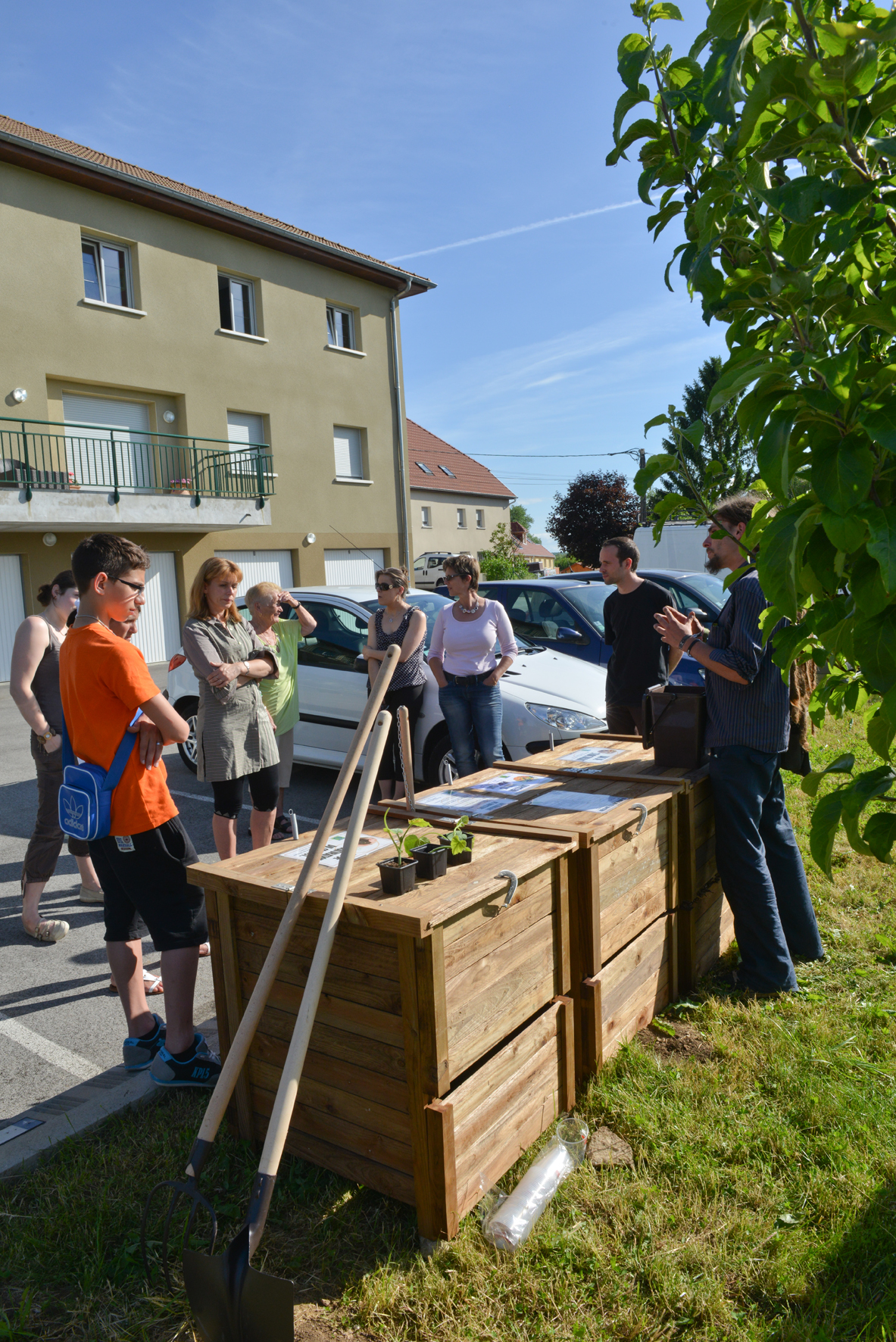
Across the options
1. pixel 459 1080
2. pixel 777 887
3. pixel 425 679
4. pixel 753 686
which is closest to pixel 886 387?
pixel 459 1080

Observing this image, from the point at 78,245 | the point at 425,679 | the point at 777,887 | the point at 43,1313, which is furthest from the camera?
the point at 78,245

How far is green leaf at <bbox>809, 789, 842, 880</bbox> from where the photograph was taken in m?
1.51

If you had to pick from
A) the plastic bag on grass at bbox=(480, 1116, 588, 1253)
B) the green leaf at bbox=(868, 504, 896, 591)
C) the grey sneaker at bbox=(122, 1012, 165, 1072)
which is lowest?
the plastic bag on grass at bbox=(480, 1116, 588, 1253)

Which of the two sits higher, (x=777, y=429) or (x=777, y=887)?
(x=777, y=429)

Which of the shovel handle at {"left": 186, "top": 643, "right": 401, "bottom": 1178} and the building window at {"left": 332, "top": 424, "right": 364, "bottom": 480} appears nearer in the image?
the shovel handle at {"left": 186, "top": 643, "right": 401, "bottom": 1178}

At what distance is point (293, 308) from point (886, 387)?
2398 cm

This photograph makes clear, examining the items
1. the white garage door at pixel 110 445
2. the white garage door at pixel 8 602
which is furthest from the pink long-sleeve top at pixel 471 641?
the white garage door at pixel 8 602

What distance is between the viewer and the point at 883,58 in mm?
1439

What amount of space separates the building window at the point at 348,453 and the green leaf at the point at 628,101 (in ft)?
76.7

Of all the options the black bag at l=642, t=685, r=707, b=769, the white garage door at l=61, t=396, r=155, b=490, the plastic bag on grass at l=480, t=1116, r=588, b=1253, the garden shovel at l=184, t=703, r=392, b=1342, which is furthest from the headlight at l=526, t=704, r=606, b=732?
the white garage door at l=61, t=396, r=155, b=490

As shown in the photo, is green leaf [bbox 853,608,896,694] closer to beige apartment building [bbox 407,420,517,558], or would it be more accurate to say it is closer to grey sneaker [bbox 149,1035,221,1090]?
grey sneaker [bbox 149,1035,221,1090]

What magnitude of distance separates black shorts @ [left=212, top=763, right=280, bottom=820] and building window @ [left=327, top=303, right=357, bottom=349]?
21.3 m

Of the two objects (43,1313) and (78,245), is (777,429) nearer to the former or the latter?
(43,1313)

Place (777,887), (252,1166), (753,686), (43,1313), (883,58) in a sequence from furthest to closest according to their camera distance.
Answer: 1. (777,887)
2. (753,686)
3. (252,1166)
4. (43,1313)
5. (883,58)
